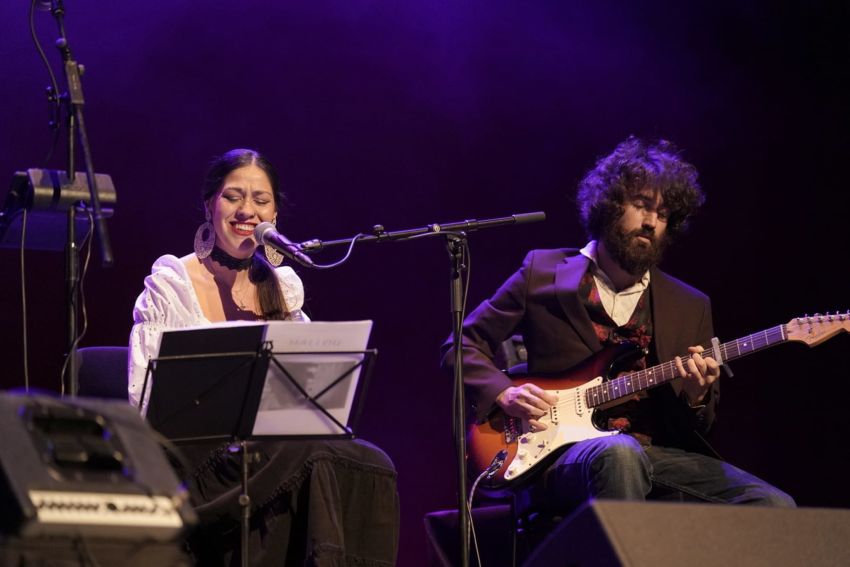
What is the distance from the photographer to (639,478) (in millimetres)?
3494

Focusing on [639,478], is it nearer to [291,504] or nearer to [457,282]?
[457,282]

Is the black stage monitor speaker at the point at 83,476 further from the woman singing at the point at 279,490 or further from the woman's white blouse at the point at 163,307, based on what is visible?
the woman's white blouse at the point at 163,307

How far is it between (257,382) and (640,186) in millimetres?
2071

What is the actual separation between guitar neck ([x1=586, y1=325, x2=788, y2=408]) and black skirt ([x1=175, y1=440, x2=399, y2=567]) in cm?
95

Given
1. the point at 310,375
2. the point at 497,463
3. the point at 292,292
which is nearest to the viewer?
the point at 310,375

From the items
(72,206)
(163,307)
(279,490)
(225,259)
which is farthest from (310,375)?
(225,259)

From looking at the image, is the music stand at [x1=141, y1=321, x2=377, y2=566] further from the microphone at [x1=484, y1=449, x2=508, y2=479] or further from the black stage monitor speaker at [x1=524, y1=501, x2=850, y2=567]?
the black stage monitor speaker at [x1=524, y1=501, x2=850, y2=567]

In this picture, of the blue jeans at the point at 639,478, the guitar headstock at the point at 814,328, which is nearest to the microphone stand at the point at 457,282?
the blue jeans at the point at 639,478

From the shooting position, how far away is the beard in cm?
415

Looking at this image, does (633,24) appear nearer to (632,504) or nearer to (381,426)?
(381,426)

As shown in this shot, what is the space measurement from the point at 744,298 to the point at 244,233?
99.7 inches

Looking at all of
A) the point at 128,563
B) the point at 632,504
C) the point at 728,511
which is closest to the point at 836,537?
the point at 728,511

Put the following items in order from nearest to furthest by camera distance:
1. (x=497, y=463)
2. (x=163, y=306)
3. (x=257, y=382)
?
(x=257, y=382), (x=163, y=306), (x=497, y=463)

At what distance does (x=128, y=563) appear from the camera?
81.2 inches
